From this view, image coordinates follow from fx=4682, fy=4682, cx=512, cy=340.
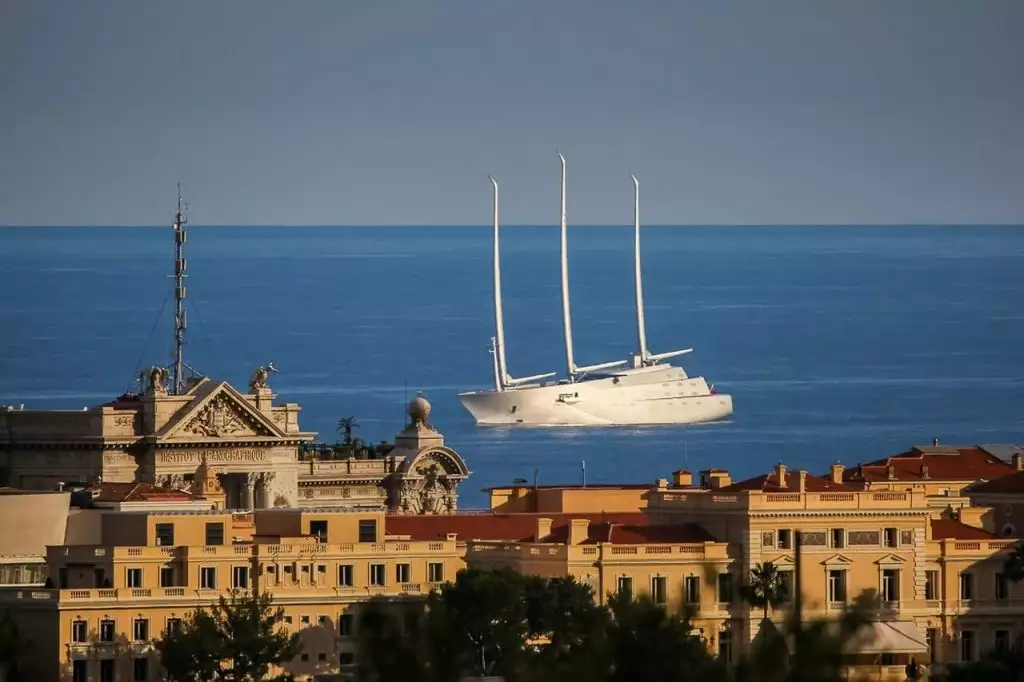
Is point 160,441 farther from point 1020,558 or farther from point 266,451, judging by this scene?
point 1020,558

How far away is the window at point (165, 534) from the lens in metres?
80.5

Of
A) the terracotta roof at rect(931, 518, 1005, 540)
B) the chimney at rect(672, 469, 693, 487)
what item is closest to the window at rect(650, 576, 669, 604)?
the terracotta roof at rect(931, 518, 1005, 540)

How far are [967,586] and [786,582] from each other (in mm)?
4942

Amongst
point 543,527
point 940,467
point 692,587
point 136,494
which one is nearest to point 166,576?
point 543,527

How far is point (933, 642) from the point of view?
8138 centimetres

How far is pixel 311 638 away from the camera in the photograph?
254 ft

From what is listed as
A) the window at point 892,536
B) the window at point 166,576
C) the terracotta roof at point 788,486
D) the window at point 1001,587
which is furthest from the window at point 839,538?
the window at point 166,576

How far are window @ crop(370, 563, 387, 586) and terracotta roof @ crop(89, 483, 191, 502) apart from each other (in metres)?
8.52

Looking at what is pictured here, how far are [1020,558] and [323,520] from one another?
12.3 metres

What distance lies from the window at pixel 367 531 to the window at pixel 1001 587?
1103cm

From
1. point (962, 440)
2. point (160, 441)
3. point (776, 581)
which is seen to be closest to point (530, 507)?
point (160, 441)

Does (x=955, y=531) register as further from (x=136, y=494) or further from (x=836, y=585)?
(x=136, y=494)

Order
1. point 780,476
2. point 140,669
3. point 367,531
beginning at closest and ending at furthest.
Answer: point 140,669 → point 367,531 → point 780,476

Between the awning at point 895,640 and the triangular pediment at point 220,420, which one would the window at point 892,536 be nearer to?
the awning at point 895,640
